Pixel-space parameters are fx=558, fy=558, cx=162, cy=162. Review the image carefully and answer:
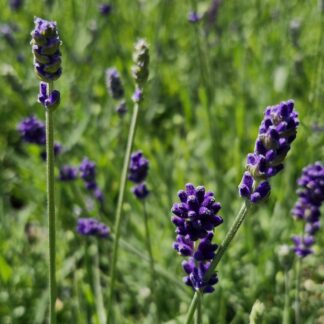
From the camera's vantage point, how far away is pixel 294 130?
1.69m

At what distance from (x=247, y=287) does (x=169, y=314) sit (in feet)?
1.67

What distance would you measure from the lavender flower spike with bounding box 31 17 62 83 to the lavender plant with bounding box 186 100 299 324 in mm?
642

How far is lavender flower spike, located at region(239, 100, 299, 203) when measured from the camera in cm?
167

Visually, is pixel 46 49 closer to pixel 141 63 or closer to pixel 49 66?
pixel 49 66

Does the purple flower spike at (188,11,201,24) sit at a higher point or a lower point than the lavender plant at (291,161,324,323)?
higher

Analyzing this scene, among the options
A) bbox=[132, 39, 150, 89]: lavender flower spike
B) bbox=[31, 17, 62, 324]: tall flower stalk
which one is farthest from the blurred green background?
bbox=[31, 17, 62, 324]: tall flower stalk

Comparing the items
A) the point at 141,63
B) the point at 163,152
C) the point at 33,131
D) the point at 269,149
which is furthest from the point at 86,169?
the point at 269,149

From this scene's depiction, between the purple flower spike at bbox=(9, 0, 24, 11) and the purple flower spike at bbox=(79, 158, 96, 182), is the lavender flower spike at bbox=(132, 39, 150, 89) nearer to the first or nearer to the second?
the purple flower spike at bbox=(79, 158, 96, 182)

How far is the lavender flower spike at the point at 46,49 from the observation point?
160cm

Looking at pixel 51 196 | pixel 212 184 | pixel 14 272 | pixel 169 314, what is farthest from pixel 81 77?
pixel 51 196

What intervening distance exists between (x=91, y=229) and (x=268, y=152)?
137 cm

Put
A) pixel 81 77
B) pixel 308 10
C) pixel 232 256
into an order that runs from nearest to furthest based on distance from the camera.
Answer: pixel 232 256, pixel 81 77, pixel 308 10

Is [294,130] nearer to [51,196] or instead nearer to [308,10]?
[51,196]

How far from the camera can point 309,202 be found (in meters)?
2.65
